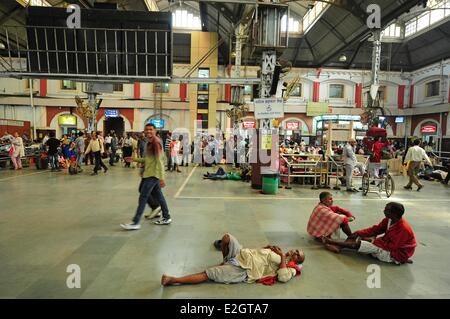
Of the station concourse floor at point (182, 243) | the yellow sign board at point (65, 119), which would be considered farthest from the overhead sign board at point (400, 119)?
the yellow sign board at point (65, 119)

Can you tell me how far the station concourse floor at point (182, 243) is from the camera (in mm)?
3057

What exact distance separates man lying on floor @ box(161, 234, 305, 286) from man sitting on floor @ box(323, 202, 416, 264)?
112cm

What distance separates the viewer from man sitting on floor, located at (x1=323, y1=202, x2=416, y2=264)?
3688 millimetres

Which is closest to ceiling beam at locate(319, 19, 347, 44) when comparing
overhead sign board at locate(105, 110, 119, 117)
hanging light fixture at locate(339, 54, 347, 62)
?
hanging light fixture at locate(339, 54, 347, 62)

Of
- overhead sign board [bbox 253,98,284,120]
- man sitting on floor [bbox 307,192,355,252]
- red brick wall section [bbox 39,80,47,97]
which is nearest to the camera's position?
man sitting on floor [bbox 307,192,355,252]

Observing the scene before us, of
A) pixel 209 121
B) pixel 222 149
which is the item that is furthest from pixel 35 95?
pixel 222 149

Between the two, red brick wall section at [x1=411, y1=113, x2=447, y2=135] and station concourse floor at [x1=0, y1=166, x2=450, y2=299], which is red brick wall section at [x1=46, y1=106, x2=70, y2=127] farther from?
red brick wall section at [x1=411, y1=113, x2=447, y2=135]

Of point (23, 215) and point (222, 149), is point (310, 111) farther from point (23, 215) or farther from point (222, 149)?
point (23, 215)

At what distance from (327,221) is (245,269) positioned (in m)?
1.73

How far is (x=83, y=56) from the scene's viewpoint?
8.59 meters

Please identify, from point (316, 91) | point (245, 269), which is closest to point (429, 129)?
point (316, 91)

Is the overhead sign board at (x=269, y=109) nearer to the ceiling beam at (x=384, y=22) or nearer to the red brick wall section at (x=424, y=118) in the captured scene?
the ceiling beam at (x=384, y=22)
